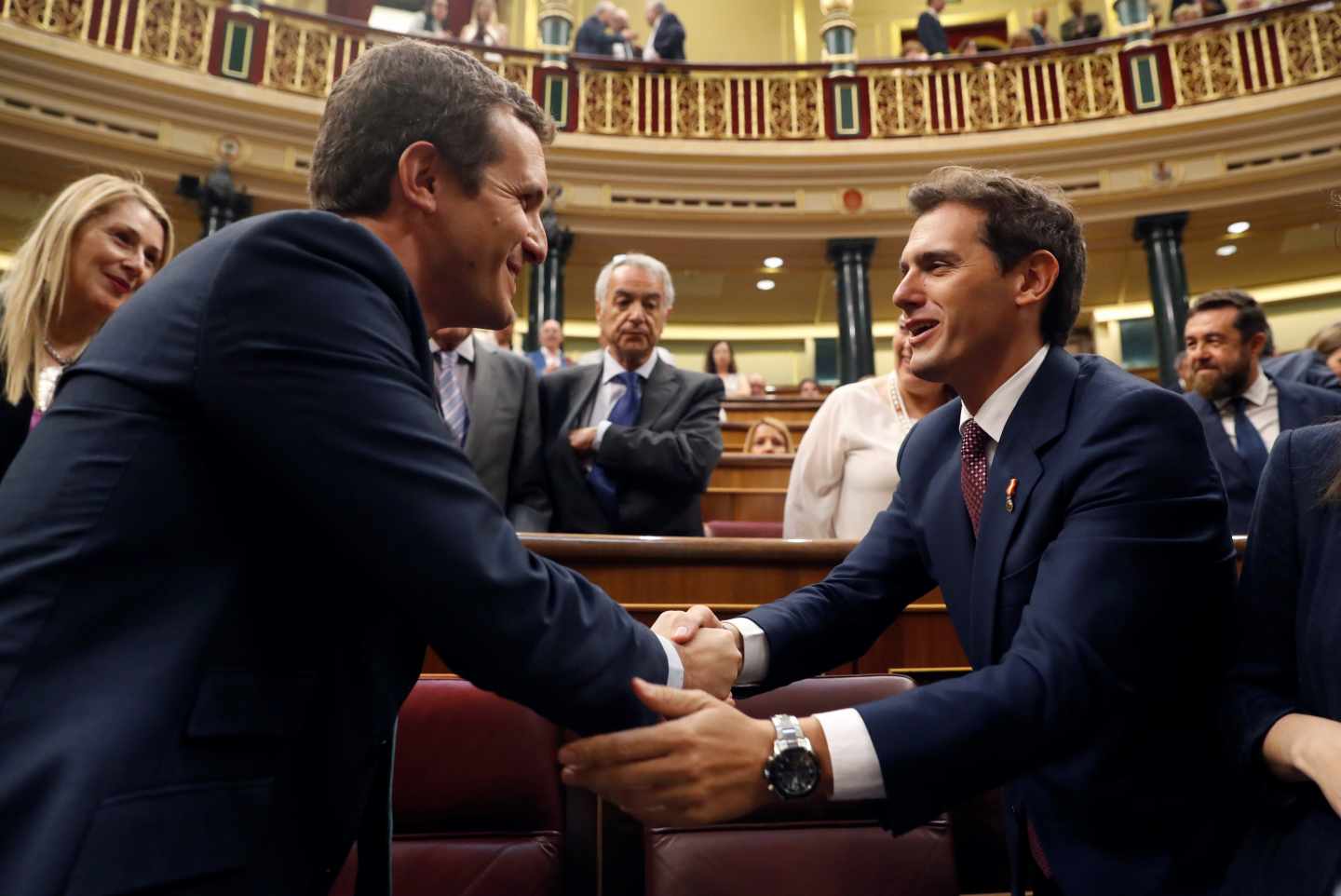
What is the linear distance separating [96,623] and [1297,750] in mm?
1183

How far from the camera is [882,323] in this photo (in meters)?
10.9

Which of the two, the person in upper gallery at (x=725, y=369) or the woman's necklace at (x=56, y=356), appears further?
the person in upper gallery at (x=725, y=369)

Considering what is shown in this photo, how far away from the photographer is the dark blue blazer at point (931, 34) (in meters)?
8.62

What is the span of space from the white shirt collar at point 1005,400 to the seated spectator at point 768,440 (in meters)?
3.23

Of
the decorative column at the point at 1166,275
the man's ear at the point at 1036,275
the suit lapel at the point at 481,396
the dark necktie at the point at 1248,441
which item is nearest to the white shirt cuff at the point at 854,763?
the man's ear at the point at 1036,275

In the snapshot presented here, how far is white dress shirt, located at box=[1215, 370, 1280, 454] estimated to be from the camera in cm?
327

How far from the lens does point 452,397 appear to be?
246 centimetres

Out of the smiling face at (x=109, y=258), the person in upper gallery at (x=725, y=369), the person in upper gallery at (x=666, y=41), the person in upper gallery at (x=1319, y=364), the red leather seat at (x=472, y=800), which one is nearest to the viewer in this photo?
the red leather seat at (x=472, y=800)

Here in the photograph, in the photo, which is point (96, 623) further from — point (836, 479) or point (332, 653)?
point (836, 479)

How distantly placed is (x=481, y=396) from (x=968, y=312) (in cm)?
145

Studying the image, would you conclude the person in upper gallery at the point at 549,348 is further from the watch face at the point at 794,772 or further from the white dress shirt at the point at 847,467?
the watch face at the point at 794,772

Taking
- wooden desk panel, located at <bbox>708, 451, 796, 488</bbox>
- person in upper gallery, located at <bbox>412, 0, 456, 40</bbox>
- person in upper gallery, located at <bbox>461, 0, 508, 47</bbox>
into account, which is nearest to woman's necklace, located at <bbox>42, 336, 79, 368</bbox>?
wooden desk panel, located at <bbox>708, 451, 796, 488</bbox>

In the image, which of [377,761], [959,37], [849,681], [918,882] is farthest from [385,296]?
[959,37]

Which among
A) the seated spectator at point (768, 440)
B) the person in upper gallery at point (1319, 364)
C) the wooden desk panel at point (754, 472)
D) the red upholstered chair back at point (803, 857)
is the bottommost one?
the red upholstered chair back at point (803, 857)
